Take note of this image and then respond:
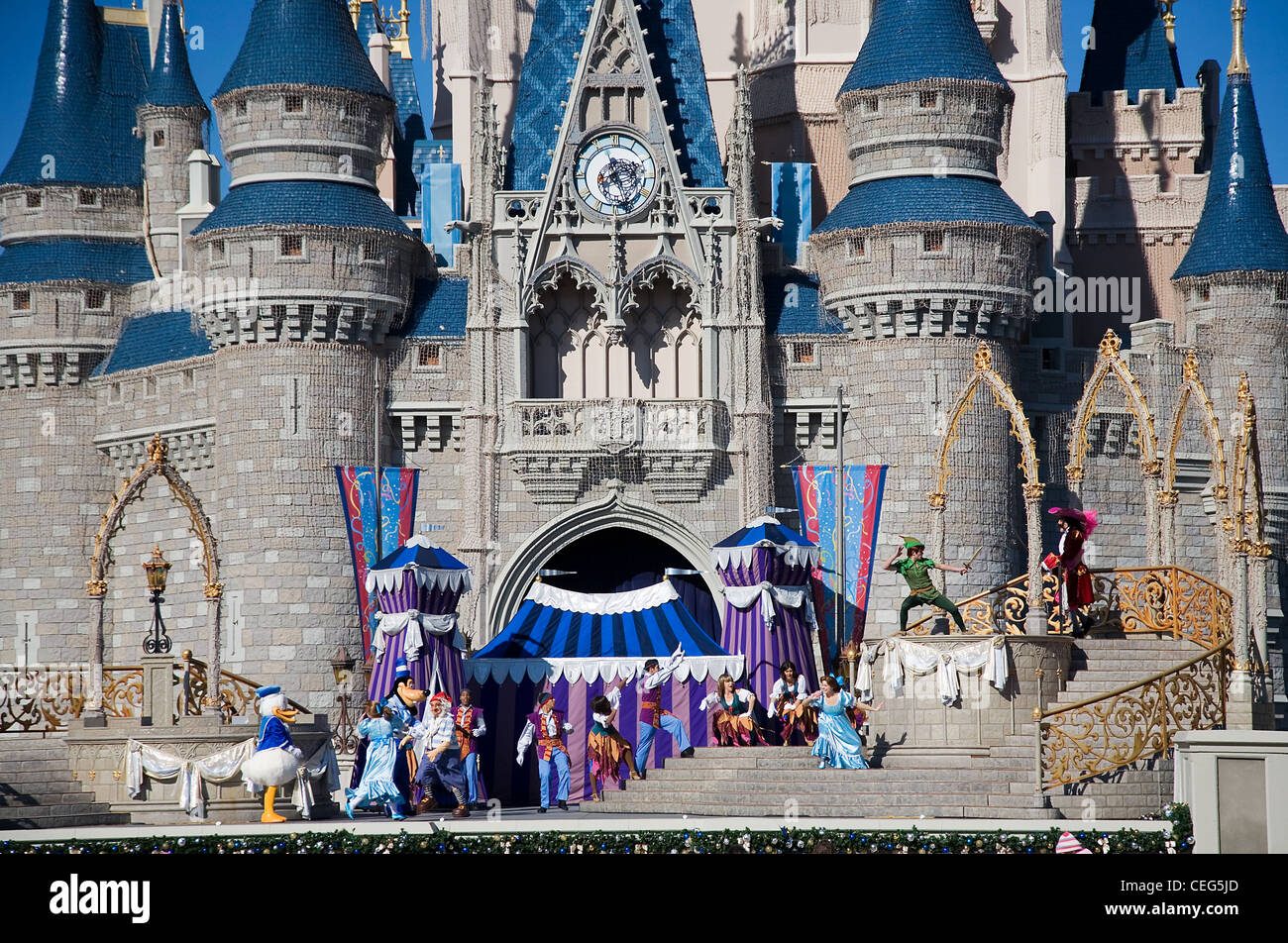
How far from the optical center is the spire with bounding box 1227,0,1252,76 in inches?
1543

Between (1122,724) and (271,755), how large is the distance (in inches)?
368

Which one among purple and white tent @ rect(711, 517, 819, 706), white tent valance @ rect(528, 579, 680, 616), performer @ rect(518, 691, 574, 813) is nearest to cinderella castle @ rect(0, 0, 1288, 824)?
white tent valance @ rect(528, 579, 680, 616)

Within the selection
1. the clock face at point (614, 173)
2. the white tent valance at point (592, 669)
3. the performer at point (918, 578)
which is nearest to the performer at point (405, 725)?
the white tent valance at point (592, 669)

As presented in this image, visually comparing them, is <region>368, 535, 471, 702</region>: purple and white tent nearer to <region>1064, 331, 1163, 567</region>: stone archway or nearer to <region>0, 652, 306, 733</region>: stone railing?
<region>0, 652, 306, 733</region>: stone railing

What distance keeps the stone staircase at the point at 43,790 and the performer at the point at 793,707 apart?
880 centimetres

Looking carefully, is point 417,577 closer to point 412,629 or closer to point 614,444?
point 412,629

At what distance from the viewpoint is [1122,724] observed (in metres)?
23.4

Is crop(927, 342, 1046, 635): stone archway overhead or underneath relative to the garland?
overhead

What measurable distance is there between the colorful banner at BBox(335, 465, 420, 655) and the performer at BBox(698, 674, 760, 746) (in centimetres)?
790

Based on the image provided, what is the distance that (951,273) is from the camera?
3616 centimetres

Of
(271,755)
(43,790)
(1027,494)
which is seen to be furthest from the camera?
(1027,494)

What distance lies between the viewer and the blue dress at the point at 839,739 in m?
24.9

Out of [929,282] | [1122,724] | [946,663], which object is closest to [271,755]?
[946,663]
